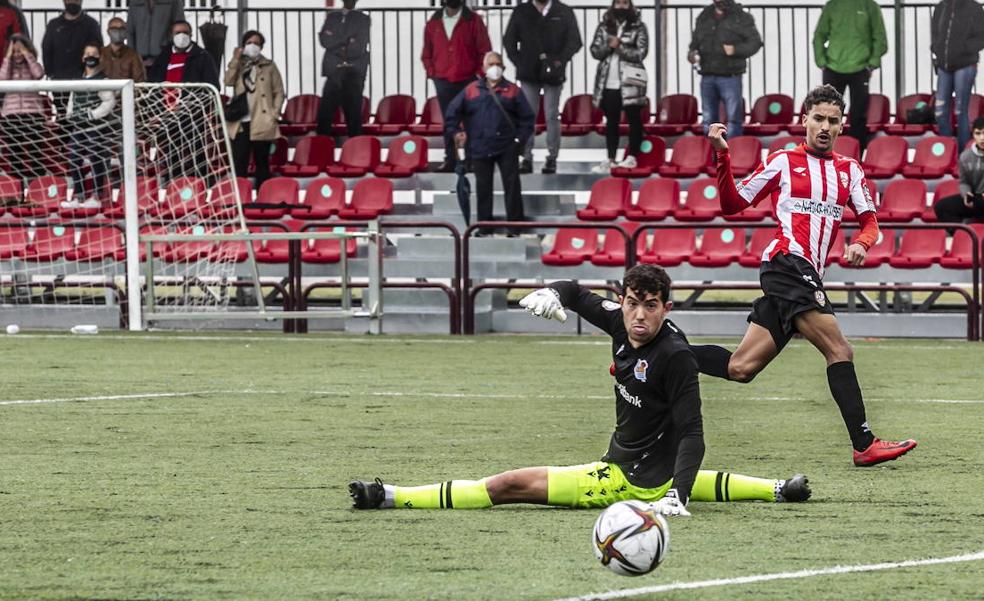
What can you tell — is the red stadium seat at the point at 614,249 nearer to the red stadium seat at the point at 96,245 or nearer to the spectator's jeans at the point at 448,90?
the spectator's jeans at the point at 448,90

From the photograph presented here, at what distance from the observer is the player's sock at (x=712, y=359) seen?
8.50 m

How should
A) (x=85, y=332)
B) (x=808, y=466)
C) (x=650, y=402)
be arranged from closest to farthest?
(x=650, y=402), (x=808, y=466), (x=85, y=332)

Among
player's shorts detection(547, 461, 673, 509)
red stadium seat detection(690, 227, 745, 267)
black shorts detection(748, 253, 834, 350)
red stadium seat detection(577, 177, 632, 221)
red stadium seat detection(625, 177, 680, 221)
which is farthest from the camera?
red stadium seat detection(577, 177, 632, 221)

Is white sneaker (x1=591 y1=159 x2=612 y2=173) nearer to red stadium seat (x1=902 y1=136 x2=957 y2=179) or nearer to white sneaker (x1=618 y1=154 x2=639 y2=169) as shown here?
white sneaker (x1=618 y1=154 x2=639 y2=169)

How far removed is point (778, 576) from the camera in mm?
5691

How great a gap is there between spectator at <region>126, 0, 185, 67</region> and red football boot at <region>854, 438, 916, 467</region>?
1527 centimetres

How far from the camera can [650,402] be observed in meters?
6.86

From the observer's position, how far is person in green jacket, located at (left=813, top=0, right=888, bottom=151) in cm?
2027

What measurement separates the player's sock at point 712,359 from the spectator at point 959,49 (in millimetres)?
12713

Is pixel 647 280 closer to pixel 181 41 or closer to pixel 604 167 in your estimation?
pixel 604 167

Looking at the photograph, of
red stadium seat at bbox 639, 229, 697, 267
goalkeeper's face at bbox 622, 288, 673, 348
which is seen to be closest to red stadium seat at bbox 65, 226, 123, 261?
red stadium seat at bbox 639, 229, 697, 267

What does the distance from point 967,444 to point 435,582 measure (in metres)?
4.80

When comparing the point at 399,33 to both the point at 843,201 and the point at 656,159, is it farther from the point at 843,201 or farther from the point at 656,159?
the point at 843,201

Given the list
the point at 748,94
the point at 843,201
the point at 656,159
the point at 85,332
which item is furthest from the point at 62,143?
the point at 843,201
